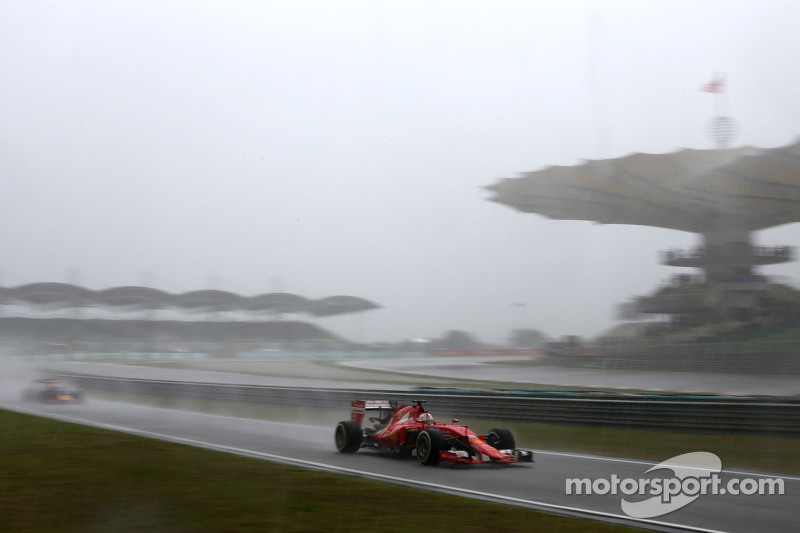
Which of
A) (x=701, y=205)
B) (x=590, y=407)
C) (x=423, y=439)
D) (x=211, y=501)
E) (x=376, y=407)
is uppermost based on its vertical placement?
(x=701, y=205)

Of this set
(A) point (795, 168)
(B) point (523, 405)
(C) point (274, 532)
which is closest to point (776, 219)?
(A) point (795, 168)

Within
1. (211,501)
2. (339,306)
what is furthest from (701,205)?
(211,501)

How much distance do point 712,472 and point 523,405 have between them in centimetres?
694

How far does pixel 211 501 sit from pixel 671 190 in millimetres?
33804

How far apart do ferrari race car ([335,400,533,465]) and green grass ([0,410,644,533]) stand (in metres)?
2.06

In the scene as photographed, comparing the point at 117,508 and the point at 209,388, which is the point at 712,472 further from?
the point at 209,388

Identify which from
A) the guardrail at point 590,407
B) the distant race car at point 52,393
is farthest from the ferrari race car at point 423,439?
the distant race car at point 52,393

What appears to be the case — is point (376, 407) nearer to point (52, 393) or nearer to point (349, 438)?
point (349, 438)

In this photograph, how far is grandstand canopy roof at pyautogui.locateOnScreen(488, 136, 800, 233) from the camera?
33281mm

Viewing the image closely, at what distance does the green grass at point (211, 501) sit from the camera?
6.61 meters

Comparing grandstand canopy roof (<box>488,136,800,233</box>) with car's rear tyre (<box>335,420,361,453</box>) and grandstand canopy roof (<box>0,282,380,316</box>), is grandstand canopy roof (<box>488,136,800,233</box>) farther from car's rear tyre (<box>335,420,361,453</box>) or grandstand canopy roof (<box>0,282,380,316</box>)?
car's rear tyre (<box>335,420,361,453</box>)

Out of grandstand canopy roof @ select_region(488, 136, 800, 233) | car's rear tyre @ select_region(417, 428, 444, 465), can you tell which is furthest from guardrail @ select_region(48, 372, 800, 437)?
grandstand canopy roof @ select_region(488, 136, 800, 233)

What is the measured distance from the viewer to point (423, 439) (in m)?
11.4

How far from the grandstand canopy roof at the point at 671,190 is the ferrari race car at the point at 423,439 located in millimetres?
24386
